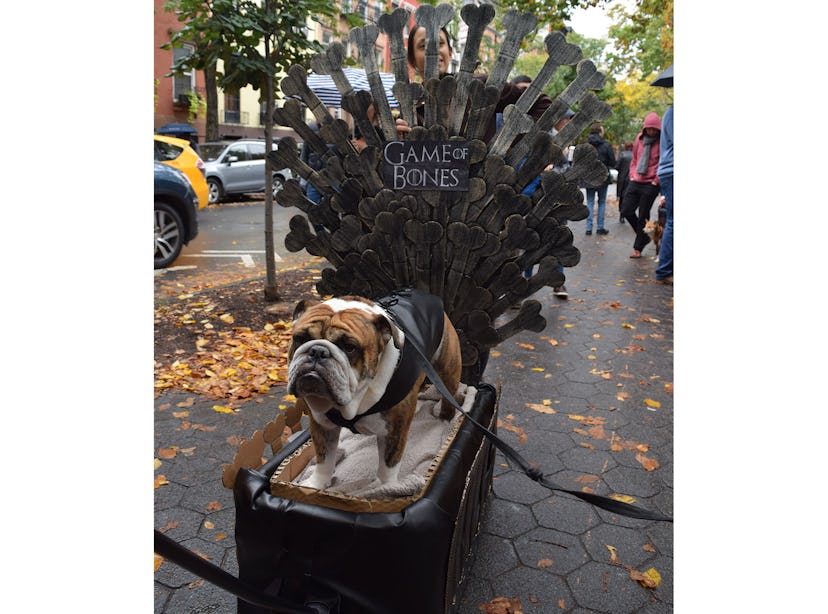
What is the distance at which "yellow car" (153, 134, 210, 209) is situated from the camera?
1041cm

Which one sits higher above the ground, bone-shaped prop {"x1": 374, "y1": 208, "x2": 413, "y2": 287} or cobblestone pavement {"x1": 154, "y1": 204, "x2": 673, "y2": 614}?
bone-shaped prop {"x1": 374, "y1": 208, "x2": 413, "y2": 287}

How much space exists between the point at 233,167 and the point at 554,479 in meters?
16.0

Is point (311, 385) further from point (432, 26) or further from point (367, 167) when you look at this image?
point (432, 26)

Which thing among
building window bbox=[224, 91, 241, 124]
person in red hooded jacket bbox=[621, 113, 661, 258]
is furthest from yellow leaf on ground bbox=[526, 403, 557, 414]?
building window bbox=[224, 91, 241, 124]

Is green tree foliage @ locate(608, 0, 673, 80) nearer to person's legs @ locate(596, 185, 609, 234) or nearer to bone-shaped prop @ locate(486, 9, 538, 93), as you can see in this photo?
person's legs @ locate(596, 185, 609, 234)

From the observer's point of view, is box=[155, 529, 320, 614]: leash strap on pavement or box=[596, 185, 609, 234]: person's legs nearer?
box=[155, 529, 320, 614]: leash strap on pavement

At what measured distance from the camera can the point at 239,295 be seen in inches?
270

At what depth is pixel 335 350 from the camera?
163cm

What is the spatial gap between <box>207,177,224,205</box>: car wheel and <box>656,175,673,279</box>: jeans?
488 inches

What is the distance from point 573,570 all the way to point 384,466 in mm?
1182

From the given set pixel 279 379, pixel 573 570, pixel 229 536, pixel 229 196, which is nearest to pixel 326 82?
pixel 279 379

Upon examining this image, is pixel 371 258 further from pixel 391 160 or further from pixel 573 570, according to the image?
pixel 573 570

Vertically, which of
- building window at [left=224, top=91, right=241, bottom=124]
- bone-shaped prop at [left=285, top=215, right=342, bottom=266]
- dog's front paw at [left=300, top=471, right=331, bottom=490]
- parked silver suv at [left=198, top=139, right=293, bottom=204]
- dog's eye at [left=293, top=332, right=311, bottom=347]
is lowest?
dog's front paw at [left=300, top=471, right=331, bottom=490]

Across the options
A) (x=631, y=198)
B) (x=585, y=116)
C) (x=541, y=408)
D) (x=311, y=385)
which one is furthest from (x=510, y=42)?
(x=631, y=198)
